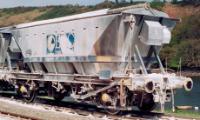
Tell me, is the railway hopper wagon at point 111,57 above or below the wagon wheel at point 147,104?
above

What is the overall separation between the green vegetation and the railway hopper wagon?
44.2m

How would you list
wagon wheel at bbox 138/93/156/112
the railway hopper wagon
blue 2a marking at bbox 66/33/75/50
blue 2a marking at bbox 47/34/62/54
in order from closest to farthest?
the railway hopper wagon
wagon wheel at bbox 138/93/156/112
blue 2a marking at bbox 66/33/75/50
blue 2a marking at bbox 47/34/62/54

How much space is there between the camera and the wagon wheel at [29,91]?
68.7 ft

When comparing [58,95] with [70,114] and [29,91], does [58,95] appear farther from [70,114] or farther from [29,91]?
[70,114]

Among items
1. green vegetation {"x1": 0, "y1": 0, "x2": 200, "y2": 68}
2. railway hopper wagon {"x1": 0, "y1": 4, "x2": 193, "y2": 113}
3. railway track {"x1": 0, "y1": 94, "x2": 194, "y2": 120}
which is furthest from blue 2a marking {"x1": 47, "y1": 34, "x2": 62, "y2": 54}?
green vegetation {"x1": 0, "y1": 0, "x2": 200, "y2": 68}

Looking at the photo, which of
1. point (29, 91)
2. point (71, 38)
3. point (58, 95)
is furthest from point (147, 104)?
point (29, 91)

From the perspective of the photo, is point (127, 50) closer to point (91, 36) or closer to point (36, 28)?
point (91, 36)

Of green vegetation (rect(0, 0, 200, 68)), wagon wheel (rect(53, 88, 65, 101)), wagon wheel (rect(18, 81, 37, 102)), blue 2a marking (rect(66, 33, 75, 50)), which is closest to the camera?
blue 2a marking (rect(66, 33, 75, 50))

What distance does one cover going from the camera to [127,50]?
16938 mm

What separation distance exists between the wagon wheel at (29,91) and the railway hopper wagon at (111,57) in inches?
31.4

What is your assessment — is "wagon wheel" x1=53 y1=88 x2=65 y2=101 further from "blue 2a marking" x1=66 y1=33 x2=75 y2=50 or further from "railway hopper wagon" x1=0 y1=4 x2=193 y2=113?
"blue 2a marking" x1=66 y1=33 x2=75 y2=50

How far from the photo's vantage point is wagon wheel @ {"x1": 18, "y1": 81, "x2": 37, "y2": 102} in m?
20.9

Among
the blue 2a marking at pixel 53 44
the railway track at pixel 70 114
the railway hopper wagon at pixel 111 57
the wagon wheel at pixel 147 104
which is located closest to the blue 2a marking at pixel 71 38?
the railway hopper wagon at pixel 111 57

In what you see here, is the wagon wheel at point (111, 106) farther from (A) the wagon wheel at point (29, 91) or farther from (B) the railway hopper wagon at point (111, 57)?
(A) the wagon wheel at point (29, 91)
